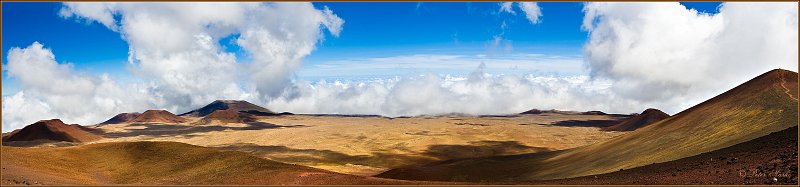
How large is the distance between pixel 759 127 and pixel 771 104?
6711 mm

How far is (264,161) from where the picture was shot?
38.2m

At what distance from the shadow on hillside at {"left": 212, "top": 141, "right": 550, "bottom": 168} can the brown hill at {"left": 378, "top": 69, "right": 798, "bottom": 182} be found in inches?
843

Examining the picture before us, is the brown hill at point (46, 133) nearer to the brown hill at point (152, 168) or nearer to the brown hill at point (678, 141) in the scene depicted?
the brown hill at point (152, 168)

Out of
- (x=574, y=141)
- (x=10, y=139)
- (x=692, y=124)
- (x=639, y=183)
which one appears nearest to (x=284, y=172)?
(x=639, y=183)

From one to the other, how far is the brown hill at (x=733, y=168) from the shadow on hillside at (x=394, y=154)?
48.0 m

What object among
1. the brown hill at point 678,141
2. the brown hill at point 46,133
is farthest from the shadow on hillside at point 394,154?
the brown hill at point 46,133

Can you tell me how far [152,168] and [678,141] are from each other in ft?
146

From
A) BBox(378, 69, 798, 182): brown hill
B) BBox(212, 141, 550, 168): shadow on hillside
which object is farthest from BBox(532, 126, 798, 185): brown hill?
BBox(212, 141, 550, 168): shadow on hillside

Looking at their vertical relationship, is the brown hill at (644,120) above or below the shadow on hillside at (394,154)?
above

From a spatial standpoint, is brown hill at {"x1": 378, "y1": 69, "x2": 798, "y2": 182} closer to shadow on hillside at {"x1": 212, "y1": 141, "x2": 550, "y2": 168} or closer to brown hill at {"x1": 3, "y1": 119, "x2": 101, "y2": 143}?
shadow on hillside at {"x1": 212, "y1": 141, "x2": 550, "y2": 168}

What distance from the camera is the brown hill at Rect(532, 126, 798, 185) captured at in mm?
23203

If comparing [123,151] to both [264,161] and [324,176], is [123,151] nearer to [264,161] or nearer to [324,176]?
[264,161]

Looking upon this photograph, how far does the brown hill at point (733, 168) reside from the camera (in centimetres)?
2320

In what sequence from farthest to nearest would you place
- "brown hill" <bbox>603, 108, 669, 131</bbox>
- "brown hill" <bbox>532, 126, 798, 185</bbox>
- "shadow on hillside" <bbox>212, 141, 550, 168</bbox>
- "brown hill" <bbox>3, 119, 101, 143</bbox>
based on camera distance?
"brown hill" <bbox>603, 108, 669, 131</bbox> < "brown hill" <bbox>3, 119, 101, 143</bbox> < "shadow on hillside" <bbox>212, 141, 550, 168</bbox> < "brown hill" <bbox>532, 126, 798, 185</bbox>
